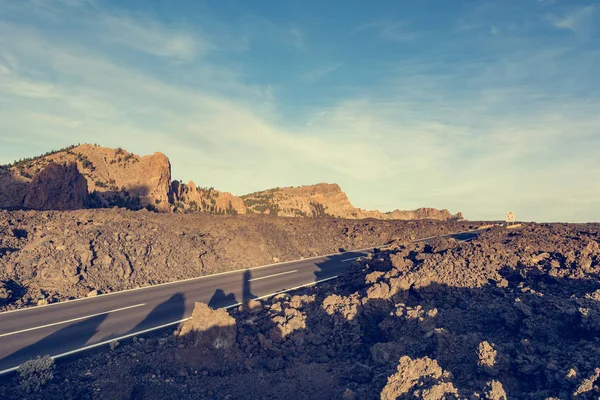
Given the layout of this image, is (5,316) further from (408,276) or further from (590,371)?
(590,371)

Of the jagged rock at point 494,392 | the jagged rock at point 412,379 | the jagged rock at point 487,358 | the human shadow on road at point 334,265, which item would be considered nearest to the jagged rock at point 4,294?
the human shadow on road at point 334,265

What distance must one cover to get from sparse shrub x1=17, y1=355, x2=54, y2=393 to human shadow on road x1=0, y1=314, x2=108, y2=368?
58.3 inches

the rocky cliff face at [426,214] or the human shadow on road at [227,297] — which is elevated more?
the rocky cliff face at [426,214]

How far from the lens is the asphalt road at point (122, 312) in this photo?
13508 millimetres

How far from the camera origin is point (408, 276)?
14141 mm

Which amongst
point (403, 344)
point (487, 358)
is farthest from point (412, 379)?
point (403, 344)

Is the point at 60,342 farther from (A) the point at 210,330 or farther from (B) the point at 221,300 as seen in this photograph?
(B) the point at 221,300

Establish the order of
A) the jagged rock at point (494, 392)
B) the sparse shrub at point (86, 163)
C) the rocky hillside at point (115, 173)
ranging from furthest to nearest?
the sparse shrub at point (86, 163) < the rocky hillside at point (115, 173) < the jagged rock at point (494, 392)

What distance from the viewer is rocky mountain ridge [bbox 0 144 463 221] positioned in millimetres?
36125

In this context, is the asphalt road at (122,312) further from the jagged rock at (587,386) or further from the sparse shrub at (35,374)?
the jagged rock at (587,386)

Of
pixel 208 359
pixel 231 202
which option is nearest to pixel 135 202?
pixel 231 202

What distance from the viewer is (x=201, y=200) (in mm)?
58250

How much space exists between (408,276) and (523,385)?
6.22m

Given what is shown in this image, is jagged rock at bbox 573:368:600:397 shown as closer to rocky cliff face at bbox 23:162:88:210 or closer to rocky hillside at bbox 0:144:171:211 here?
rocky cliff face at bbox 23:162:88:210
